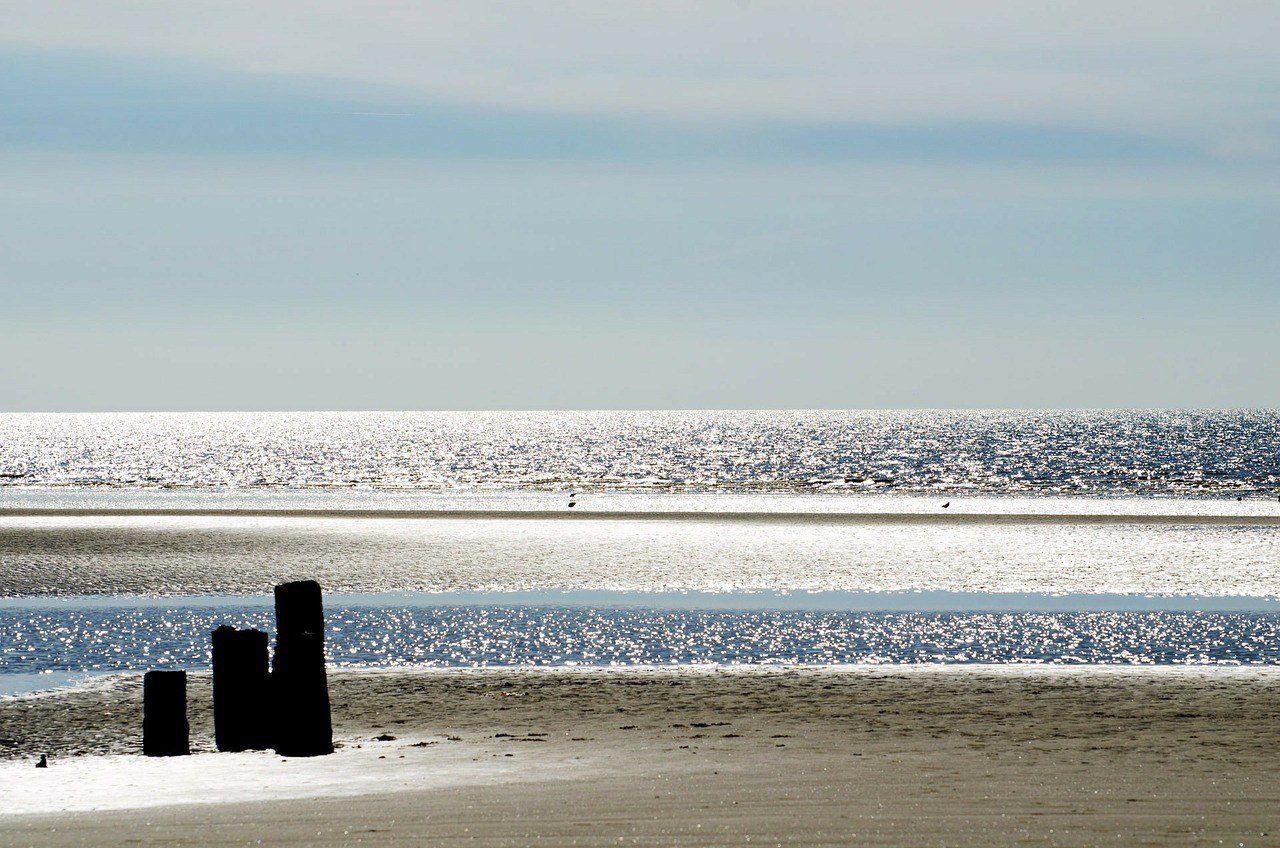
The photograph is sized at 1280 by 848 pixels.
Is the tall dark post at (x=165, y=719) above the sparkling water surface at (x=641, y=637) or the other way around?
above

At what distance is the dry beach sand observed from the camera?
9641 mm

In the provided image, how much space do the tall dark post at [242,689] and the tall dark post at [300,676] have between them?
18cm

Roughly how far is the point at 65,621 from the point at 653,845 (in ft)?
73.0

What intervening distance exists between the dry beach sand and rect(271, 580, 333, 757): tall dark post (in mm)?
291

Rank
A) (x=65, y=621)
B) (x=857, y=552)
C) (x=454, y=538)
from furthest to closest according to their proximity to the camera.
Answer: (x=454, y=538) < (x=857, y=552) < (x=65, y=621)

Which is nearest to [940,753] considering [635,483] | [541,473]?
[635,483]

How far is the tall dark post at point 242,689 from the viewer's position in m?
13.9

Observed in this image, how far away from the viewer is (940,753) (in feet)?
44.3

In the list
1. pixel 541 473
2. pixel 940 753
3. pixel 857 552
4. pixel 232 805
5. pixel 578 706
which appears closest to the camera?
pixel 232 805

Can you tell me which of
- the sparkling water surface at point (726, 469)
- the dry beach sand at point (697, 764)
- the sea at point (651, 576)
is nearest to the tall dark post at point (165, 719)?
the dry beach sand at point (697, 764)

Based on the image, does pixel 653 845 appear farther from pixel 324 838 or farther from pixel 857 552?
pixel 857 552

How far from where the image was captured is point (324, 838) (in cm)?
936

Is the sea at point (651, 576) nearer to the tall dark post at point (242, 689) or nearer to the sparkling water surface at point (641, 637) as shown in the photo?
the sparkling water surface at point (641, 637)

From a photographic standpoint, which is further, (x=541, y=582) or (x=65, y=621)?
(x=541, y=582)
